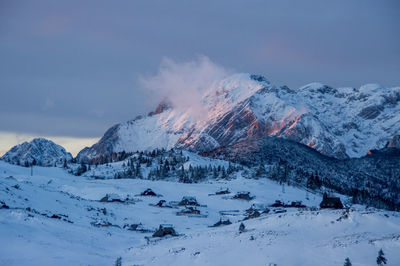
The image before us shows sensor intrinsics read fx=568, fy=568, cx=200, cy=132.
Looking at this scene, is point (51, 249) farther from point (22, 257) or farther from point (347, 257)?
point (347, 257)

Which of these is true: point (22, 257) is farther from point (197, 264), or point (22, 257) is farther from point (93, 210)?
point (93, 210)

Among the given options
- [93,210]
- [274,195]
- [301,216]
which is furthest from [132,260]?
[274,195]

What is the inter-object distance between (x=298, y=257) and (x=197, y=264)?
9.12m

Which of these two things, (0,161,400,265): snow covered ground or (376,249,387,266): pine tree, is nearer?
(376,249,387,266): pine tree

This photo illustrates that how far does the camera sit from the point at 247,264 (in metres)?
50.1

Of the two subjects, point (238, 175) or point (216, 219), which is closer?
point (216, 219)

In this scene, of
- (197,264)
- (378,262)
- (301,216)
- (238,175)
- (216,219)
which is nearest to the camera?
(378,262)

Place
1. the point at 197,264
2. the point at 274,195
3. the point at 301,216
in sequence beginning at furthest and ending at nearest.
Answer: the point at 274,195 → the point at 301,216 → the point at 197,264

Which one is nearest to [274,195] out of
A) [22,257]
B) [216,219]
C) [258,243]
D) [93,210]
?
[216,219]

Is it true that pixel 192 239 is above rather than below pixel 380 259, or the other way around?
above

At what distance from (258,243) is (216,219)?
166 ft

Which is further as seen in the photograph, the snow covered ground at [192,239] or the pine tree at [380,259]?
the snow covered ground at [192,239]

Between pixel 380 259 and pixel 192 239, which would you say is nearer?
pixel 380 259

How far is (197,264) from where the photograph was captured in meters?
51.8
